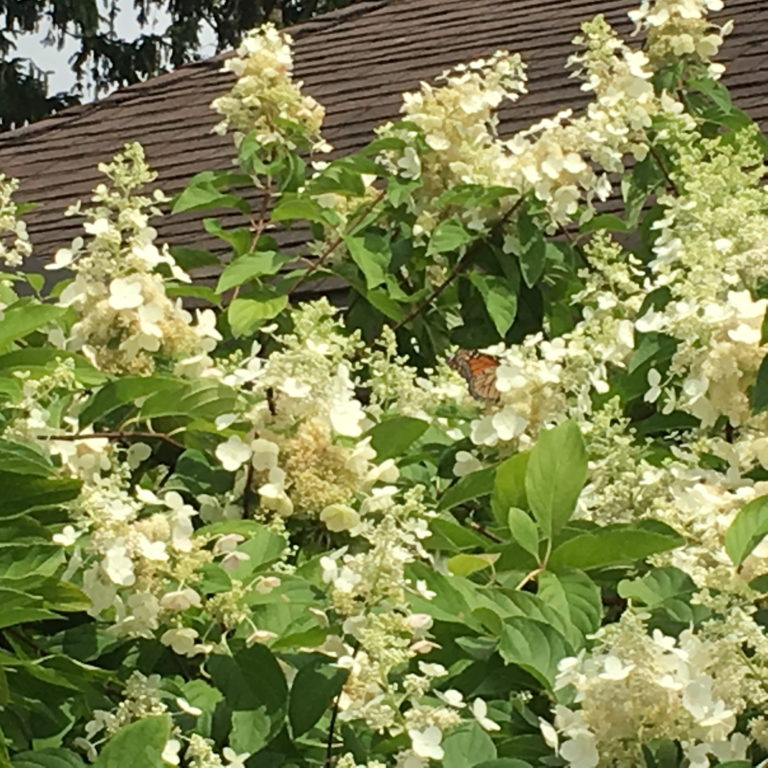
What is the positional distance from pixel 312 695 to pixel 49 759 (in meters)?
0.28

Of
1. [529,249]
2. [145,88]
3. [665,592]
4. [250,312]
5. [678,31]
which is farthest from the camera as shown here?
[145,88]

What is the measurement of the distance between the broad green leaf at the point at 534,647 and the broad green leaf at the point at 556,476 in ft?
0.59

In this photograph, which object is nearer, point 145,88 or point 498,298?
point 498,298

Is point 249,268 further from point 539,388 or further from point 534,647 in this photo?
point 534,647

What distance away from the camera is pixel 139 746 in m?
1.30

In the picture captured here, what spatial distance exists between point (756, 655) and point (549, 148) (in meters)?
1.37

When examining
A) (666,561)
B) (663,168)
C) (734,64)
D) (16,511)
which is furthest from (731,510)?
(734,64)

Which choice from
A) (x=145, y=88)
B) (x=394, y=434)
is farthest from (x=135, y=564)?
(x=145, y=88)

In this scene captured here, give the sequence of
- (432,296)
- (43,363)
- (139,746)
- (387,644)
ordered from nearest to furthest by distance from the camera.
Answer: (139,746)
(387,644)
(43,363)
(432,296)

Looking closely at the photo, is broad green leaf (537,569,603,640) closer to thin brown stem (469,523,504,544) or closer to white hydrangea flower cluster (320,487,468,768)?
white hydrangea flower cluster (320,487,468,768)

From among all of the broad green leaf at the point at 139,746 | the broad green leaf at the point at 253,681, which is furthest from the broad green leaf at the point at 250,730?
the broad green leaf at the point at 139,746

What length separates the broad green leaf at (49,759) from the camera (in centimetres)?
146

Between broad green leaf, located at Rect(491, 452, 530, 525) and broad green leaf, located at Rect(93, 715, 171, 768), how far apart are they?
1.88ft

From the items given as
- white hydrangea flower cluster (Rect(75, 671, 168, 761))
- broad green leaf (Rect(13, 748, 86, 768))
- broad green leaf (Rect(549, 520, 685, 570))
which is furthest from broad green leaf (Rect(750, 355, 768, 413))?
broad green leaf (Rect(13, 748, 86, 768))
